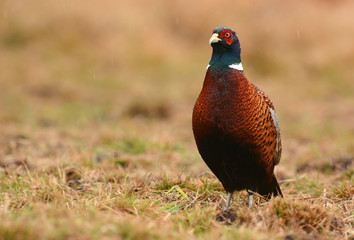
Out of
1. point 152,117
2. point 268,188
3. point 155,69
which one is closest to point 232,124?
point 268,188

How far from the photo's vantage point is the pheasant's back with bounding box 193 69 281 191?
3.15 meters

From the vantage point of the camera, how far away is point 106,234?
2246 millimetres

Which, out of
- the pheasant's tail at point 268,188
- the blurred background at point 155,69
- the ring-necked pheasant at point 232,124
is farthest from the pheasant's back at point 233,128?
the blurred background at point 155,69

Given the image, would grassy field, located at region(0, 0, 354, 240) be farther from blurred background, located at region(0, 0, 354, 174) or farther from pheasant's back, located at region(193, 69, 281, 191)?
pheasant's back, located at region(193, 69, 281, 191)

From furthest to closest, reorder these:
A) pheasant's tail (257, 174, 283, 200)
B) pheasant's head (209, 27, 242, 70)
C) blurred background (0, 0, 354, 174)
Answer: blurred background (0, 0, 354, 174) → pheasant's tail (257, 174, 283, 200) → pheasant's head (209, 27, 242, 70)

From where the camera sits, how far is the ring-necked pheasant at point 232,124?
3160 mm

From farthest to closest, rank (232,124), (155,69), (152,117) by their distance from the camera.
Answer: (155,69), (152,117), (232,124)

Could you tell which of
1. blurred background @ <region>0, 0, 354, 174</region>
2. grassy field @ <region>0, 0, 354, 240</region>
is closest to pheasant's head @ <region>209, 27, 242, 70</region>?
grassy field @ <region>0, 0, 354, 240</region>

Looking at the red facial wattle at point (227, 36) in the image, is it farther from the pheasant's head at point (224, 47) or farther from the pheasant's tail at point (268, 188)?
the pheasant's tail at point (268, 188)

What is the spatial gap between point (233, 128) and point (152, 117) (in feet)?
16.2

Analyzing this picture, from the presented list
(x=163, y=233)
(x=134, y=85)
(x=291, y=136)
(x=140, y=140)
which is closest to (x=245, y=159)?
(x=163, y=233)

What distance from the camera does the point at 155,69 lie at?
11.2 meters

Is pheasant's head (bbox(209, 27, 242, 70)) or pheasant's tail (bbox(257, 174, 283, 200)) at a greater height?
pheasant's head (bbox(209, 27, 242, 70))

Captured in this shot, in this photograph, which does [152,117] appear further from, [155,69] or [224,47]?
[224,47]
